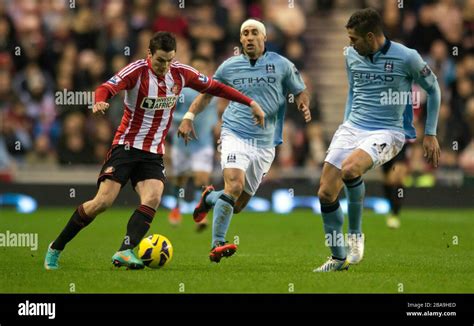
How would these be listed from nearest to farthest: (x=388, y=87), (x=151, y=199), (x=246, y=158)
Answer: (x=151, y=199), (x=388, y=87), (x=246, y=158)

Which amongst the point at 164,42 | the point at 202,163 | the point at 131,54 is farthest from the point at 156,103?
the point at 131,54

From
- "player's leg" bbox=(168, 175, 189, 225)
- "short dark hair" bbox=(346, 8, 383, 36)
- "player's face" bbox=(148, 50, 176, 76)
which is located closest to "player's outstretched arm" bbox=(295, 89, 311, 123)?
"short dark hair" bbox=(346, 8, 383, 36)

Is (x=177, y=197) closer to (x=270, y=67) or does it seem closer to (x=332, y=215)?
(x=270, y=67)

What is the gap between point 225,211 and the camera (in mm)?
11391

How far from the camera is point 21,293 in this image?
9227 millimetres

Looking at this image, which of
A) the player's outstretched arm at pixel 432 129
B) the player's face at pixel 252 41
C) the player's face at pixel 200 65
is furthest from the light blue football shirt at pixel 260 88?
the player's face at pixel 200 65

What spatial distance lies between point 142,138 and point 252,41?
1.86 metres

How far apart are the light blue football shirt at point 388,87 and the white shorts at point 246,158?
1.24 meters

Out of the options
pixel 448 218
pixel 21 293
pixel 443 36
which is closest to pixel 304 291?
pixel 21 293

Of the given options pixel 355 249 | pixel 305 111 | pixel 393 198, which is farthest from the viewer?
pixel 393 198

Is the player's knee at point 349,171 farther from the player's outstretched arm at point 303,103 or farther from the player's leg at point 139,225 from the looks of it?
the player's leg at point 139,225

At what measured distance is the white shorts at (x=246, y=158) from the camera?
11734 millimetres

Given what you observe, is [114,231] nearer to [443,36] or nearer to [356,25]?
[356,25]

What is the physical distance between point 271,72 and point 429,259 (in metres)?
2.63
